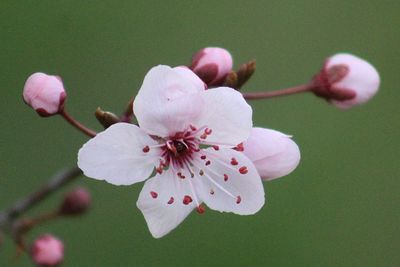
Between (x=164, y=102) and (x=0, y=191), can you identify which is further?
(x=0, y=191)

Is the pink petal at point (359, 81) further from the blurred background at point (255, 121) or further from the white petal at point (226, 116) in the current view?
the blurred background at point (255, 121)

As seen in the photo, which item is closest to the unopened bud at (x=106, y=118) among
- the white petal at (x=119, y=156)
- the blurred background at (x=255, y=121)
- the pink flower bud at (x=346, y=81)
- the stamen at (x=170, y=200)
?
the white petal at (x=119, y=156)

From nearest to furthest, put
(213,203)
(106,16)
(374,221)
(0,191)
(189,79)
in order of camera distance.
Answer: (189,79) → (213,203) → (0,191) → (374,221) → (106,16)

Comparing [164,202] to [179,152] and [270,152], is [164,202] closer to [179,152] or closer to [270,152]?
[179,152]

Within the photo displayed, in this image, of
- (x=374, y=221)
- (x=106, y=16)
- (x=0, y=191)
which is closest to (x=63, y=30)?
(x=106, y=16)

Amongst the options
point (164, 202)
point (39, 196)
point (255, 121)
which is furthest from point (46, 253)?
point (255, 121)

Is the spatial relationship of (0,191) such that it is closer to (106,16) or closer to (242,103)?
(106,16)

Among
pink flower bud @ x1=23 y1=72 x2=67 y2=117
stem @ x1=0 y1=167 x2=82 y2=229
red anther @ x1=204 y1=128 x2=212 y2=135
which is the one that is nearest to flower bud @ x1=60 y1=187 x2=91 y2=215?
stem @ x1=0 y1=167 x2=82 y2=229
